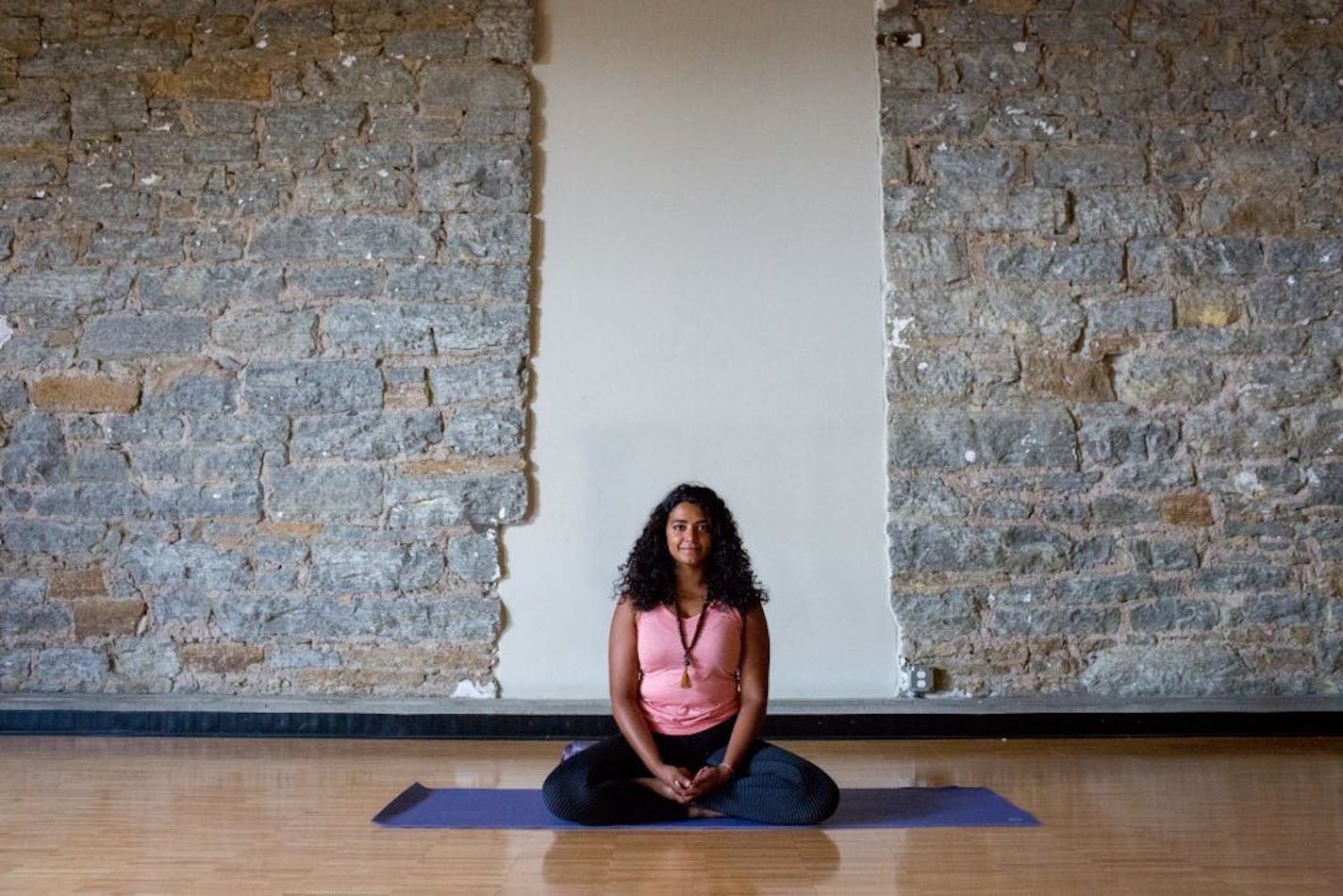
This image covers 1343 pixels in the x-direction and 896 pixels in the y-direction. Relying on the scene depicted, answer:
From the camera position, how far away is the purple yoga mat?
306 centimetres

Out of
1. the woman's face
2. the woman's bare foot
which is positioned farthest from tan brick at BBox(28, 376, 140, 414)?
the woman's bare foot

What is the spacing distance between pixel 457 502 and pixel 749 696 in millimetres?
2034

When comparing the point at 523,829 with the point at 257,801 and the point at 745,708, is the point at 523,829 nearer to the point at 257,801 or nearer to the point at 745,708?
the point at 745,708

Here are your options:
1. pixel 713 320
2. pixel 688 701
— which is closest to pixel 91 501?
pixel 713 320

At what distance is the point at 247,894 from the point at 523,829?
2.60ft

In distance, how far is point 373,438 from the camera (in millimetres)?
4969

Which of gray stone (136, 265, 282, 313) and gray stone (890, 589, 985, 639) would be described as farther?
gray stone (136, 265, 282, 313)

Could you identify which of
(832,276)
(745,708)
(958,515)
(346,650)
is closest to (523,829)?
(745,708)

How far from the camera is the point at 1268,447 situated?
195 inches

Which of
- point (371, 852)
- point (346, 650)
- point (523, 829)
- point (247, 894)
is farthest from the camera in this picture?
point (346, 650)

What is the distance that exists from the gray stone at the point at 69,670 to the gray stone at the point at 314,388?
46.9 inches

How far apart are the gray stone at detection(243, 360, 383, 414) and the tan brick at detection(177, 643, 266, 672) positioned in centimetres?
96

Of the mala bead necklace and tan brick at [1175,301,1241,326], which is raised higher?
tan brick at [1175,301,1241,326]

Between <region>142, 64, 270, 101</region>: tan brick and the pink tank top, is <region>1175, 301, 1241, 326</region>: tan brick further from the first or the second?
<region>142, 64, 270, 101</region>: tan brick
